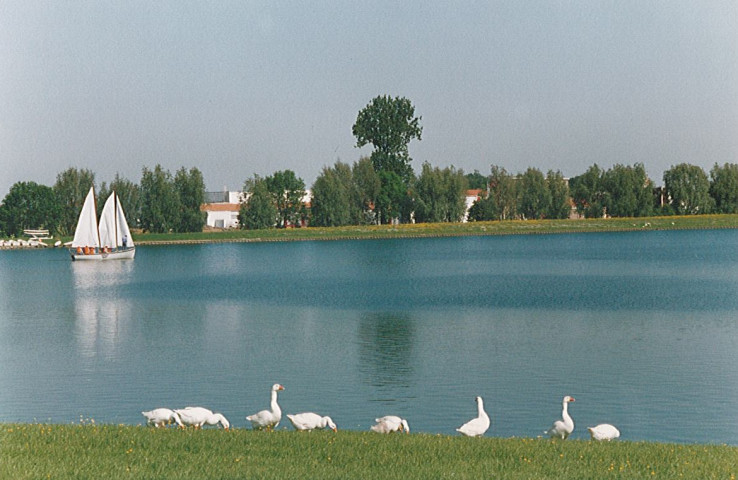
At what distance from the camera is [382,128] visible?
135500mm

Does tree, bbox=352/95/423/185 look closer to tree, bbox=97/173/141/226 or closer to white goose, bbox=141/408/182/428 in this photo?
tree, bbox=97/173/141/226

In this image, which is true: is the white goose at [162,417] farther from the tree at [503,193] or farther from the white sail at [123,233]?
the tree at [503,193]

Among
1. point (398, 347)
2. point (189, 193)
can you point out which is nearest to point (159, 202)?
point (189, 193)

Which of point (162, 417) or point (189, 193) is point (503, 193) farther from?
point (162, 417)

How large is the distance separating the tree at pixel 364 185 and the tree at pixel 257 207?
1181 centimetres

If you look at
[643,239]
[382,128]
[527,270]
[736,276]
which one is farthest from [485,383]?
[382,128]

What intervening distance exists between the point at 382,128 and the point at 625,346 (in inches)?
4208

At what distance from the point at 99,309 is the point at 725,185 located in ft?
365

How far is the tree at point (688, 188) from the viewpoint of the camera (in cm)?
13738

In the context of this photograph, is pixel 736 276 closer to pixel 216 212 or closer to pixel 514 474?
pixel 514 474

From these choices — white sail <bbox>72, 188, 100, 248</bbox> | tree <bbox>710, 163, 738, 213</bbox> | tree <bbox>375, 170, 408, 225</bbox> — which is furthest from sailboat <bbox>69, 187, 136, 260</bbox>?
tree <bbox>710, 163, 738, 213</bbox>

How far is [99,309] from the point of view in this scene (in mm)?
47906

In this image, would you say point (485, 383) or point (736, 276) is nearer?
point (485, 383)

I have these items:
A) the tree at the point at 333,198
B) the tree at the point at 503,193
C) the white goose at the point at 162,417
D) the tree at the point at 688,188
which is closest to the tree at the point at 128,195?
the tree at the point at 333,198
